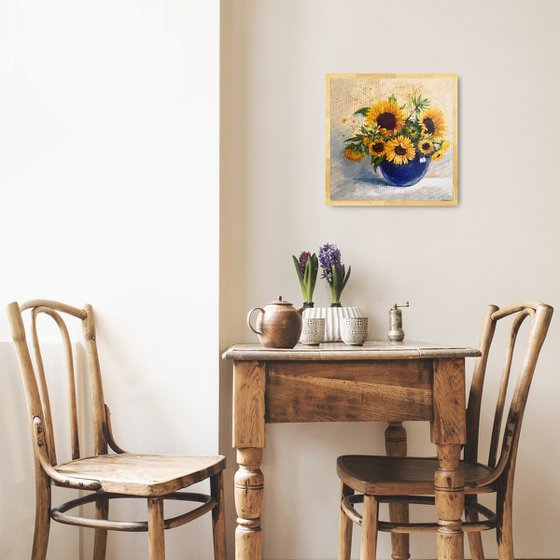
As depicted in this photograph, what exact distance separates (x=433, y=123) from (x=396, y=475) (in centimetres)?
132

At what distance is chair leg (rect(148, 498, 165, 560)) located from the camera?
1548 millimetres

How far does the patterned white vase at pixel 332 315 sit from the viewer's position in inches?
82.2

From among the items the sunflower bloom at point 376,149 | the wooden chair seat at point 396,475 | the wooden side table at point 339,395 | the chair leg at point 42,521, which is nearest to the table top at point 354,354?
the wooden side table at point 339,395

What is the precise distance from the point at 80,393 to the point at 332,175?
1186mm

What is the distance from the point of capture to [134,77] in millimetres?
2158

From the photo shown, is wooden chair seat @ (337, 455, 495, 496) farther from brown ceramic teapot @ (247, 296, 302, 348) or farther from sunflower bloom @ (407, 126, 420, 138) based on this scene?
sunflower bloom @ (407, 126, 420, 138)

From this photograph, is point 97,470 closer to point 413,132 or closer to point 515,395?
A: point 515,395

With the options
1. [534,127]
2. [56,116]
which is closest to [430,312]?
[534,127]

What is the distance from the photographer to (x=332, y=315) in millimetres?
2105

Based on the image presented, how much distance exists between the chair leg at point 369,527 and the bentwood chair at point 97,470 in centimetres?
41

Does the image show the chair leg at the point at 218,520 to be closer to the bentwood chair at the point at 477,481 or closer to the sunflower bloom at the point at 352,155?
the bentwood chair at the point at 477,481

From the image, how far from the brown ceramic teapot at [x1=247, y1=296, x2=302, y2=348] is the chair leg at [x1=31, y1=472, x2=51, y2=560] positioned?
704 mm

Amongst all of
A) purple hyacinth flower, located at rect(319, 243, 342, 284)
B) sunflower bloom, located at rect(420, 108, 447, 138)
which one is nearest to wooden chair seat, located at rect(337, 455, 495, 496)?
purple hyacinth flower, located at rect(319, 243, 342, 284)

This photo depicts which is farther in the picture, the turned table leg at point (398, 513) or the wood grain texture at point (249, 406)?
the turned table leg at point (398, 513)
